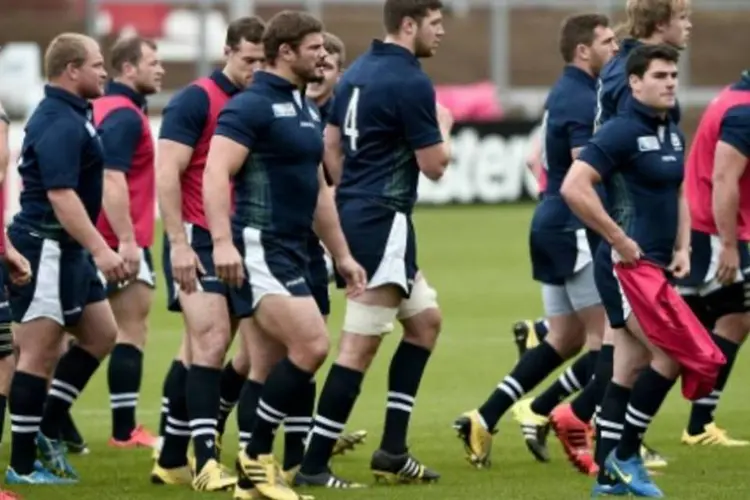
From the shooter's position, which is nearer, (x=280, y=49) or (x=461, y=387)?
(x=280, y=49)

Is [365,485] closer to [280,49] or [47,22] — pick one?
[280,49]

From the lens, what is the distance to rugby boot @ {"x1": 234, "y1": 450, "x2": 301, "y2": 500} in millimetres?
9828

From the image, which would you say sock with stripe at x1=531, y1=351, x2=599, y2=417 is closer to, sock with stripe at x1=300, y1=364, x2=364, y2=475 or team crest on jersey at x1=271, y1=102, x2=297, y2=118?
sock with stripe at x1=300, y1=364, x2=364, y2=475

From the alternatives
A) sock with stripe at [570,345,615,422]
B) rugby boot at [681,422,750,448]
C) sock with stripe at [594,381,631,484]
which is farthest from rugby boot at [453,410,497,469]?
sock with stripe at [594,381,631,484]

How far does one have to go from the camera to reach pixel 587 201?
980 cm

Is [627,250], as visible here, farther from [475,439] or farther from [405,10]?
[475,439]

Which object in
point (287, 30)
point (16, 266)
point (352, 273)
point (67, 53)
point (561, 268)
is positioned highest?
point (287, 30)

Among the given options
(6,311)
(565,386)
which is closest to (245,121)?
(6,311)

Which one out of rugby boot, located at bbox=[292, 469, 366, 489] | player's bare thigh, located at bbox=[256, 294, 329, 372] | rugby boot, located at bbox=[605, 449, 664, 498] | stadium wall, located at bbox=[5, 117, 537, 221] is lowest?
stadium wall, located at bbox=[5, 117, 537, 221]

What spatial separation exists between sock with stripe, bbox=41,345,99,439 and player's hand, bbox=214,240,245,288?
2.09 metres

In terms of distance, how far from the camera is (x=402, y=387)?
11.1 meters

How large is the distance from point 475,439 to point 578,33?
233cm

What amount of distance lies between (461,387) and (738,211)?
4.09m

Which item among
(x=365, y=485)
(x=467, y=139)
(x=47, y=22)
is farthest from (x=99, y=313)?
(x=47, y=22)
